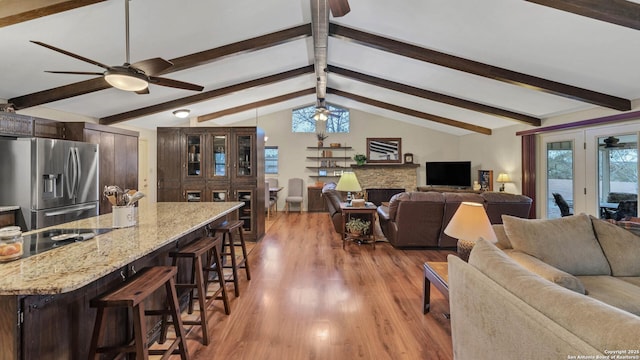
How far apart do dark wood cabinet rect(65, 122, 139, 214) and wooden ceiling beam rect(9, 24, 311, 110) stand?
0.45 metres

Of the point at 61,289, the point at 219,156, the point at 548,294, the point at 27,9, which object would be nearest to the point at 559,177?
the point at 548,294

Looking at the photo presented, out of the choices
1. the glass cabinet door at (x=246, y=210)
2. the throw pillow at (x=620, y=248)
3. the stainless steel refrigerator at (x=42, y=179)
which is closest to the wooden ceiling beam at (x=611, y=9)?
the throw pillow at (x=620, y=248)

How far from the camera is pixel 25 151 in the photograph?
3291mm

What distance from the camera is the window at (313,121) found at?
8938 mm

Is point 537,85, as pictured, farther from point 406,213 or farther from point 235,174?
point 235,174

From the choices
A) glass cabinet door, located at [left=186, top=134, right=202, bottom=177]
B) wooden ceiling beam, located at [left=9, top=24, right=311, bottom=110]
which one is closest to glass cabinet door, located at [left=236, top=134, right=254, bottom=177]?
glass cabinet door, located at [left=186, top=134, right=202, bottom=177]

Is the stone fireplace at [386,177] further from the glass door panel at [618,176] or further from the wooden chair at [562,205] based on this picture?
the glass door panel at [618,176]

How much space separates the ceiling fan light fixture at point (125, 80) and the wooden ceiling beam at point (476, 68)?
2712 millimetres

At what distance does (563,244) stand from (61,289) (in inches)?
123

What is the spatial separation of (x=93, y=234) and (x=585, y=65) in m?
5.36

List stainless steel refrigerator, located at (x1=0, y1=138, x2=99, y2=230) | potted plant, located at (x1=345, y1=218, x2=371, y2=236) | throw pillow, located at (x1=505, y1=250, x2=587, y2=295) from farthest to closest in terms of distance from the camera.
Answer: potted plant, located at (x1=345, y1=218, x2=371, y2=236)
stainless steel refrigerator, located at (x1=0, y1=138, x2=99, y2=230)
throw pillow, located at (x1=505, y1=250, x2=587, y2=295)

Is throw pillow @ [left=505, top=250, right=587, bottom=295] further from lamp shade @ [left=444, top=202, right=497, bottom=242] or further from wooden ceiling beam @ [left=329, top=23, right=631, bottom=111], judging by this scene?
wooden ceiling beam @ [left=329, top=23, right=631, bottom=111]

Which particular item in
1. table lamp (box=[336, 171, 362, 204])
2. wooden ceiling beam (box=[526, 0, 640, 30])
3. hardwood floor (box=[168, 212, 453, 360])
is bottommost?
hardwood floor (box=[168, 212, 453, 360])

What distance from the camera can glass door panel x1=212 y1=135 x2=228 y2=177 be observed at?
5195 mm
